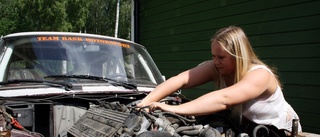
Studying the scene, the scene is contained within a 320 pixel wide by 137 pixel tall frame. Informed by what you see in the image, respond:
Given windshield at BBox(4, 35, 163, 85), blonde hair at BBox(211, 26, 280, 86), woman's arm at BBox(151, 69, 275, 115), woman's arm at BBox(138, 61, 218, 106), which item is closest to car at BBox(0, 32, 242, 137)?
windshield at BBox(4, 35, 163, 85)

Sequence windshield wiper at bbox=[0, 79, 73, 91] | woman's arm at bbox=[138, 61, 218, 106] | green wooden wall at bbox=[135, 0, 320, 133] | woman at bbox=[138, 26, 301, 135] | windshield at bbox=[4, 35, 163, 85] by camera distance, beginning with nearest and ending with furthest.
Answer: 1. woman at bbox=[138, 26, 301, 135]
2. woman's arm at bbox=[138, 61, 218, 106]
3. windshield wiper at bbox=[0, 79, 73, 91]
4. windshield at bbox=[4, 35, 163, 85]
5. green wooden wall at bbox=[135, 0, 320, 133]

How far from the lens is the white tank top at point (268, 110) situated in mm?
2617

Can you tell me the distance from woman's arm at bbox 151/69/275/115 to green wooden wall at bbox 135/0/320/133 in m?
3.31

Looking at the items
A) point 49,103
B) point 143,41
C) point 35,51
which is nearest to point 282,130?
point 49,103

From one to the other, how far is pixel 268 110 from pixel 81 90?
169 cm

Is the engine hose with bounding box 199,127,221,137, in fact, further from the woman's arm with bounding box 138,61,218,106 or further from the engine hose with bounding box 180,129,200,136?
the woman's arm with bounding box 138,61,218,106

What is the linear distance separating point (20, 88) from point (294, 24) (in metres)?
4.35

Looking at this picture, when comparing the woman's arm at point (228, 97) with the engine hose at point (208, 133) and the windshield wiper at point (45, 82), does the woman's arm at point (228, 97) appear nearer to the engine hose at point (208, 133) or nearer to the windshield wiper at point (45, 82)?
the engine hose at point (208, 133)

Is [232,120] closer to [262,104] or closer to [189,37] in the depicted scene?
[262,104]

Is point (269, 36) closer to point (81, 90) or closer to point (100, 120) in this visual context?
point (81, 90)

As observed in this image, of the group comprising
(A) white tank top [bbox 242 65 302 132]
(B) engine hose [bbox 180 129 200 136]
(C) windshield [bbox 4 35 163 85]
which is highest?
(C) windshield [bbox 4 35 163 85]

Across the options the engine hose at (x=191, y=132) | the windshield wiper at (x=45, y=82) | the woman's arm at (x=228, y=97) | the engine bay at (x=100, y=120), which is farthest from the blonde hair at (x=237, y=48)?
the windshield wiper at (x=45, y=82)

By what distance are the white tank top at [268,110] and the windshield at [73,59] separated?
1.57 metres

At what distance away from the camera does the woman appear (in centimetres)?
244
